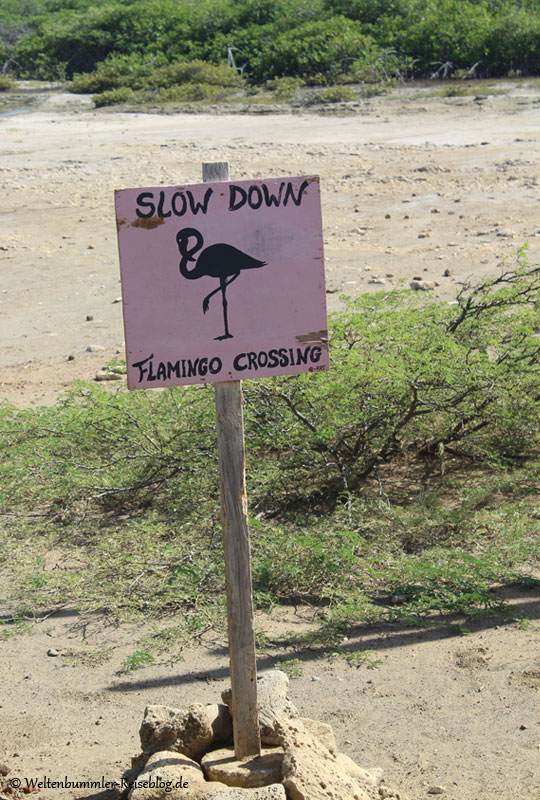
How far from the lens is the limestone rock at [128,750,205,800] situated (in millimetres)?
2645

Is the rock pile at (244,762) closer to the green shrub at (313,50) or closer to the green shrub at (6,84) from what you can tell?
the green shrub at (313,50)

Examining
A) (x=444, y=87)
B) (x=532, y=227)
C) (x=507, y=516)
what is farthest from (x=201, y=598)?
(x=444, y=87)

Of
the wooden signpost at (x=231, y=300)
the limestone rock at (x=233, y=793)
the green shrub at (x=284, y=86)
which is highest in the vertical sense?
the green shrub at (x=284, y=86)

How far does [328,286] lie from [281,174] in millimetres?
4498

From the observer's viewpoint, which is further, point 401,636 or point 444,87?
point 444,87

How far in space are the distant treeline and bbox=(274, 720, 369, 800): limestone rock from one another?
21525 mm

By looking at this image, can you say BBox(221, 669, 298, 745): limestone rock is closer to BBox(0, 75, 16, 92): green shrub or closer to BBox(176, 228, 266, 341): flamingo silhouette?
BBox(176, 228, 266, 341): flamingo silhouette

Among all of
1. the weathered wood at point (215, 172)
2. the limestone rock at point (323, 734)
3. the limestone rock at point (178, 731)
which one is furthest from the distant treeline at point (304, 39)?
the limestone rock at point (178, 731)

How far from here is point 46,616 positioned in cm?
418

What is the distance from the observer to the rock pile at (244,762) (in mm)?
2648

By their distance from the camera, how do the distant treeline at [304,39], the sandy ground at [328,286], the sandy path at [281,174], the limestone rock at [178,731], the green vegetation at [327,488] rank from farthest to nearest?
the distant treeline at [304,39] < the sandy path at [281,174] < the green vegetation at [327,488] < the sandy ground at [328,286] < the limestone rock at [178,731]

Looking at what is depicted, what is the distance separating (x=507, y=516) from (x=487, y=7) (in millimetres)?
23212

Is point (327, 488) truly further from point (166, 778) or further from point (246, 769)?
point (166, 778)

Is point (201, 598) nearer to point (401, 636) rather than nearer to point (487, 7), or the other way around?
point (401, 636)
